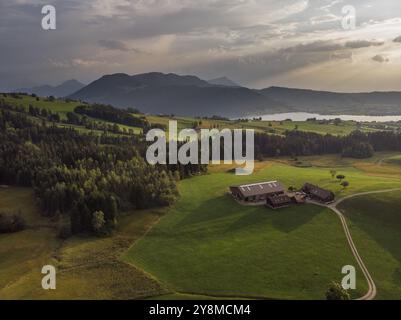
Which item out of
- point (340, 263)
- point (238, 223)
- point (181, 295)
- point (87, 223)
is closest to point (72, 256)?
point (87, 223)

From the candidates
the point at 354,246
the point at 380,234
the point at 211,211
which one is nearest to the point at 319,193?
the point at 380,234

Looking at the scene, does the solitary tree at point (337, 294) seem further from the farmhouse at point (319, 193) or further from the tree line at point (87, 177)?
the tree line at point (87, 177)

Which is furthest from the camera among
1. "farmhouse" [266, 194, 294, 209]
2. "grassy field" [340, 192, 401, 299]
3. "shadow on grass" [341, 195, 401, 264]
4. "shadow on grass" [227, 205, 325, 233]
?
"farmhouse" [266, 194, 294, 209]

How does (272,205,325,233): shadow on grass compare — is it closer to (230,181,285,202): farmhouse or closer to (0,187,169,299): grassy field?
(230,181,285,202): farmhouse

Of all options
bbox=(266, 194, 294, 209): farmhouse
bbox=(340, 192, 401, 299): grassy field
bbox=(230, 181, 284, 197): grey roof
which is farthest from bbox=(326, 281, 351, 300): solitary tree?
bbox=(230, 181, 284, 197): grey roof

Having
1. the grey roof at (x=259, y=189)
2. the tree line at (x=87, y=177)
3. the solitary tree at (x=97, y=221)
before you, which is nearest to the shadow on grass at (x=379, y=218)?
the grey roof at (x=259, y=189)
